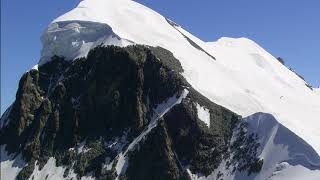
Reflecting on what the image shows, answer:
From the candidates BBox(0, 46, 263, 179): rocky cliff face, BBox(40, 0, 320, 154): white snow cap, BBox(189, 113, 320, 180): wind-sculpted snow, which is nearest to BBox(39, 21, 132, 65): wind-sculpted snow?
BBox(40, 0, 320, 154): white snow cap

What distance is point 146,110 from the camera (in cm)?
9119

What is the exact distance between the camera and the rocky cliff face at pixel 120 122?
275ft

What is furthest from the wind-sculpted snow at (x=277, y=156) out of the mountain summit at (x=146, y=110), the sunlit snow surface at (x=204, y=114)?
the sunlit snow surface at (x=204, y=114)

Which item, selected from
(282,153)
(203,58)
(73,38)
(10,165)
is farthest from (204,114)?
(10,165)

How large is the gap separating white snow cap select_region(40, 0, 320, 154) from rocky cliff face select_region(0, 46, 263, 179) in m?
2.71

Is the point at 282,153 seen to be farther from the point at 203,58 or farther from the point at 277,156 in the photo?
the point at 203,58

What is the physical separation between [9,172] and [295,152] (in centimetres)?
4389

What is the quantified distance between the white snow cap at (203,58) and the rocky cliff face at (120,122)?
2715mm

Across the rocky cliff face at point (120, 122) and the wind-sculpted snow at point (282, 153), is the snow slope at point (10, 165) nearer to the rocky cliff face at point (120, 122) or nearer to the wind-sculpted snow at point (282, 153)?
the rocky cliff face at point (120, 122)

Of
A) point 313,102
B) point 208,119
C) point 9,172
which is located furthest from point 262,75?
point 9,172

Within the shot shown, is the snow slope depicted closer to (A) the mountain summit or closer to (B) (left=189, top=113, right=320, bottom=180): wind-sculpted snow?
(A) the mountain summit

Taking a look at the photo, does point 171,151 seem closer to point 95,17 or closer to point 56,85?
point 56,85

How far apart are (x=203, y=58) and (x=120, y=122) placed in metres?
19.4

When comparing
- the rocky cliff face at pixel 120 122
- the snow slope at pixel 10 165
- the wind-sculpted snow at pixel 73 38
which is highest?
the wind-sculpted snow at pixel 73 38
